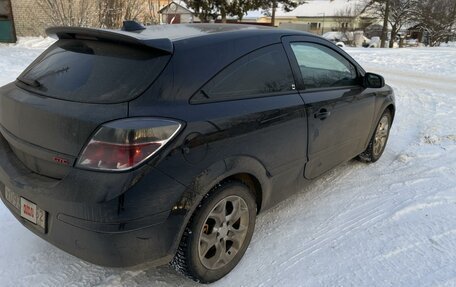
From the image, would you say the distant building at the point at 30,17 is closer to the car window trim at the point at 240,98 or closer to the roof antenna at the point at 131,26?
the roof antenna at the point at 131,26

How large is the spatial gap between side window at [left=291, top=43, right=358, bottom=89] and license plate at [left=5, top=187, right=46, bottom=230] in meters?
2.17

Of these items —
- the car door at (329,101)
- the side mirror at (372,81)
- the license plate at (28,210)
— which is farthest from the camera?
the side mirror at (372,81)

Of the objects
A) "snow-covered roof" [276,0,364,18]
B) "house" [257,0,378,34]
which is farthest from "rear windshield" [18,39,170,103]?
"snow-covered roof" [276,0,364,18]

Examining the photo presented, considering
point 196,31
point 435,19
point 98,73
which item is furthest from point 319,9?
point 98,73

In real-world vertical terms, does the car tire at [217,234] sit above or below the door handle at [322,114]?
below

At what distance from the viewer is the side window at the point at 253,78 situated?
A: 2523mm

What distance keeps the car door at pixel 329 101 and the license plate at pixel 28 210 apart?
79.8 inches

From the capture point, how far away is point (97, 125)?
2.12m

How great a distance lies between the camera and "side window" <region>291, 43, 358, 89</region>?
3.34m

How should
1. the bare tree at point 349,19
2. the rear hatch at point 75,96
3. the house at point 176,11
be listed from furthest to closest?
1. the bare tree at point 349,19
2. the house at point 176,11
3. the rear hatch at point 75,96

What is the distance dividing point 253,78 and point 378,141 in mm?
2582

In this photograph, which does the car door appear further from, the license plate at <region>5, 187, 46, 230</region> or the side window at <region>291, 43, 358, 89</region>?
the license plate at <region>5, 187, 46, 230</region>

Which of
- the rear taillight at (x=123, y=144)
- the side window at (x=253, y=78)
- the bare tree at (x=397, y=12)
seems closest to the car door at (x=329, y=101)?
the side window at (x=253, y=78)

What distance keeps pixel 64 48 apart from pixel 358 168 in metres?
3.39
